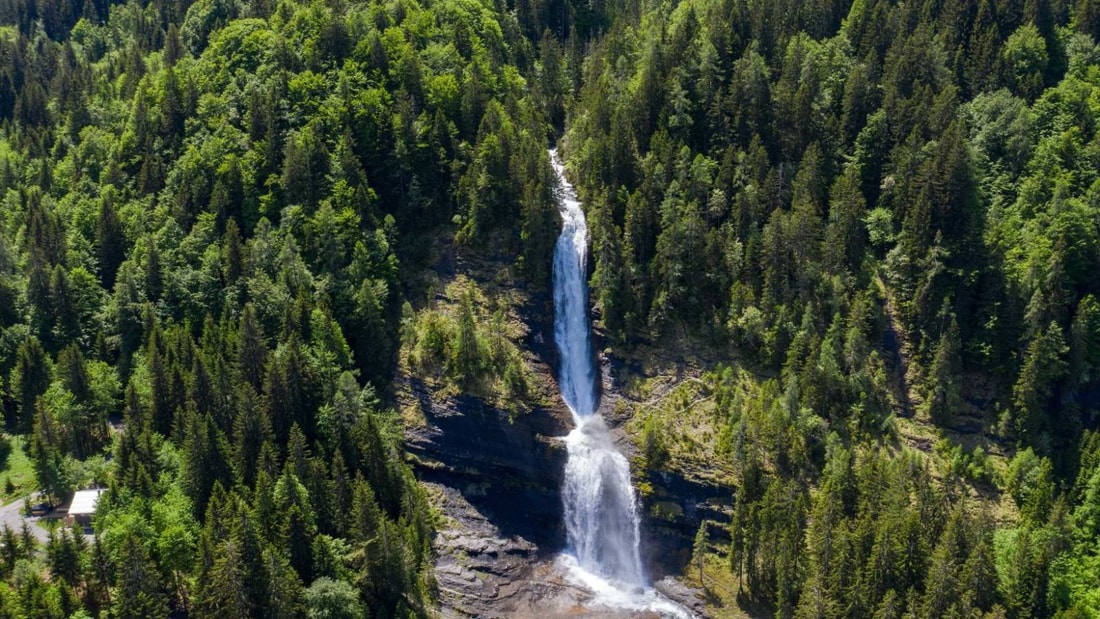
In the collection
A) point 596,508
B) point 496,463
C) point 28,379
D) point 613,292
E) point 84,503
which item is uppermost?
point 613,292

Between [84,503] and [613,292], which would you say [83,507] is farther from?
[613,292]

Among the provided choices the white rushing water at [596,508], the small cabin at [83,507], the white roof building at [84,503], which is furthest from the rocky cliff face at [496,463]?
the small cabin at [83,507]

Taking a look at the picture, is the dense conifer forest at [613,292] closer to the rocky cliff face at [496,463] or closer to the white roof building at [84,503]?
the rocky cliff face at [496,463]

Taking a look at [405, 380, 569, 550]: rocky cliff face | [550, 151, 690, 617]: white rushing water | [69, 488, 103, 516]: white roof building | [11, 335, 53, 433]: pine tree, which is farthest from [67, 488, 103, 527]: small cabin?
[550, 151, 690, 617]: white rushing water

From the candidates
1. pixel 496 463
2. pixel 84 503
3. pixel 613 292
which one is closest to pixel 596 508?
pixel 496 463

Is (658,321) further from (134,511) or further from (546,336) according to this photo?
(134,511)

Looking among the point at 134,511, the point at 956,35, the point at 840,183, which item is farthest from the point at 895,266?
the point at 134,511
